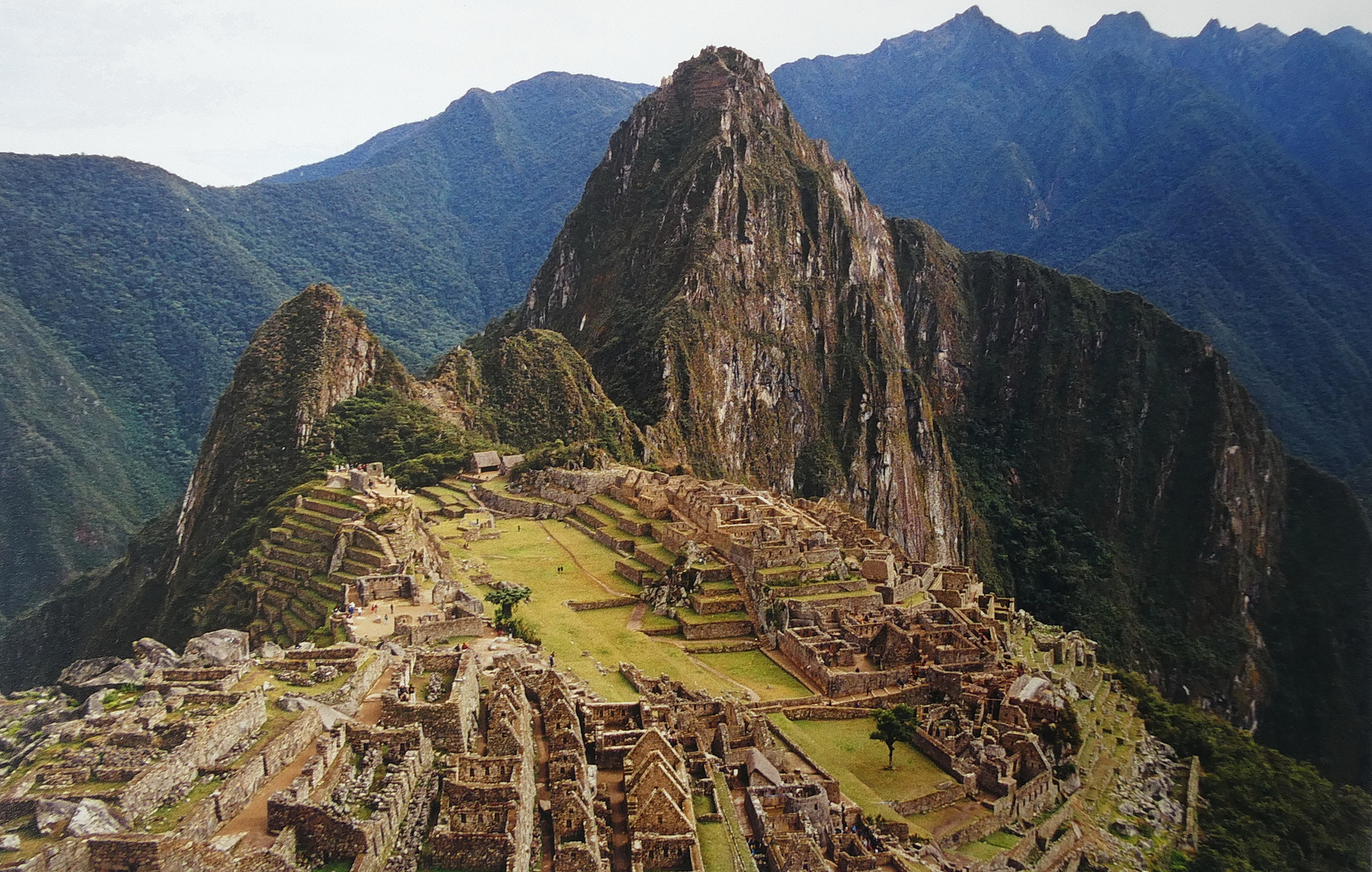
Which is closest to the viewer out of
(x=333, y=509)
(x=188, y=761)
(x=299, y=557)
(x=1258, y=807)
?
(x=188, y=761)

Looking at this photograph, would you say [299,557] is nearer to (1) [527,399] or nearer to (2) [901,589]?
(2) [901,589]

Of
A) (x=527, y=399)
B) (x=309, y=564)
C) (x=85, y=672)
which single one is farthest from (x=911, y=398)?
(x=85, y=672)

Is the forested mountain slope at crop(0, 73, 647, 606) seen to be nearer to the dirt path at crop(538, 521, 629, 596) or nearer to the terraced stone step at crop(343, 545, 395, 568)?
the dirt path at crop(538, 521, 629, 596)

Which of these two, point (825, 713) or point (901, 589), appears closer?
point (825, 713)

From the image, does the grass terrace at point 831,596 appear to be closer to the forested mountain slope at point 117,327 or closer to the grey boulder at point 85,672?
the grey boulder at point 85,672

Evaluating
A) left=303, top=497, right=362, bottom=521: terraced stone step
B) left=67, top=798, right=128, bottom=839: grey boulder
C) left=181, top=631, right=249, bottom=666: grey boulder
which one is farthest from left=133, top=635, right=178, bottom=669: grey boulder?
left=303, top=497, right=362, bottom=521: terraced stone step

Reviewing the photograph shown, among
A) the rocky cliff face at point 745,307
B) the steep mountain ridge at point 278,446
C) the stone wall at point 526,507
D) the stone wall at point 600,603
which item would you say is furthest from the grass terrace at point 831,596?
the rocky cliff face at point 745,307
